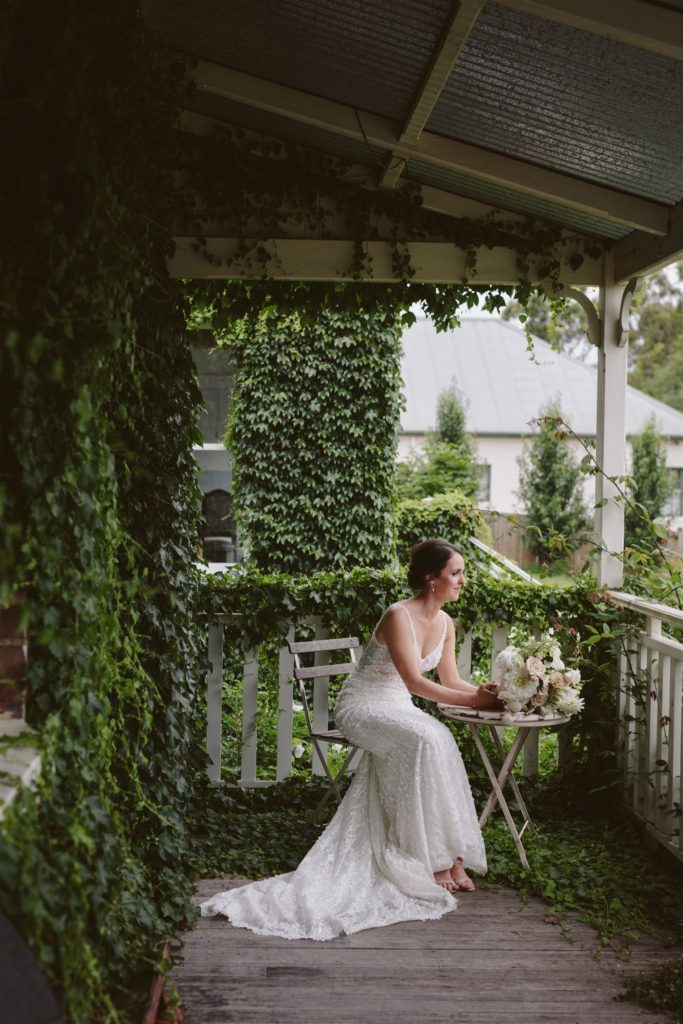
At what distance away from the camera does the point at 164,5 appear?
177 inches

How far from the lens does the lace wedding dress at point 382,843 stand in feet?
13.0

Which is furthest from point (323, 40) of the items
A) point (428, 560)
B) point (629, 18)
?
point (428, 560)

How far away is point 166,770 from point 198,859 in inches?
39.6

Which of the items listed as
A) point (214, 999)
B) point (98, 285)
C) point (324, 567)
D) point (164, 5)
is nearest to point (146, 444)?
point (98, 285)

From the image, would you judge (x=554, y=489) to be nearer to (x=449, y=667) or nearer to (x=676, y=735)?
(x=449, y=667)

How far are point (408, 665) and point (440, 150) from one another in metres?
2.44

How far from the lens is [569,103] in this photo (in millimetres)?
4176

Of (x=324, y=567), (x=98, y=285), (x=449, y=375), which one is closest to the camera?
(x=98, y=285)

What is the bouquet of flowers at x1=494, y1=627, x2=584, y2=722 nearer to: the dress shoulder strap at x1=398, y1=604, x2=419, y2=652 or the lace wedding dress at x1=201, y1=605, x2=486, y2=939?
the lace wedding dress at x1=201, y1=605, x2=486, y2=939

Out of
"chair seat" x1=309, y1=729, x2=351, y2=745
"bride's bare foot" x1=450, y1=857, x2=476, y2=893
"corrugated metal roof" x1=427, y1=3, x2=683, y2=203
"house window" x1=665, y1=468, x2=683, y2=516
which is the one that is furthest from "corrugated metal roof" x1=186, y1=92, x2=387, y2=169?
"house window" x1=665, y1=468, x2=683, y2=516

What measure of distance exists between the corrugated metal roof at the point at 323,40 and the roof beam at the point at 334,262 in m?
0.73

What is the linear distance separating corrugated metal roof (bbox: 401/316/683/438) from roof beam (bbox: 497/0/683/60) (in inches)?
801

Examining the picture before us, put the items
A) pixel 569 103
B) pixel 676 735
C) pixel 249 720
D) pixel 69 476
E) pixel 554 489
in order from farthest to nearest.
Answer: pixel 554 489 < pixel 249 720 < pixel 676 735 < pixel 569 103 < pixel 69 476

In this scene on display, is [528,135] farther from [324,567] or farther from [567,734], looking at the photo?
[324,567]
